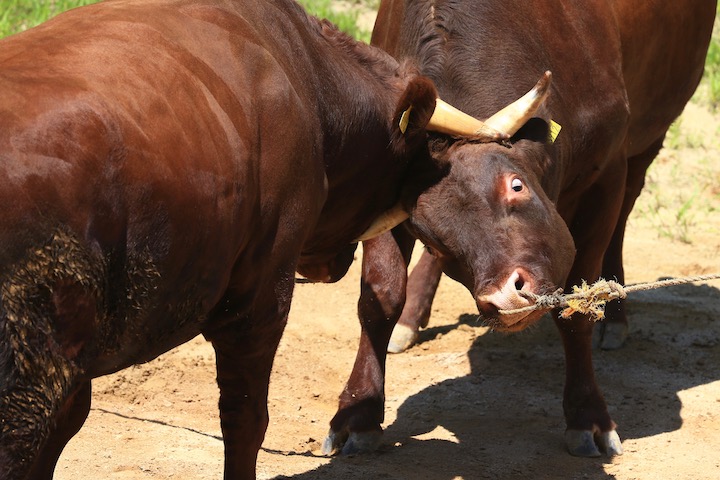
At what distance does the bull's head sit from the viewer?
416 cm

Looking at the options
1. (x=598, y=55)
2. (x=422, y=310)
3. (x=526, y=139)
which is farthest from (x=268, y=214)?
(x=422, y=310)

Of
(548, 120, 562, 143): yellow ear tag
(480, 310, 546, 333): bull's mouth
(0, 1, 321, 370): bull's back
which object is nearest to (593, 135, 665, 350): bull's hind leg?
(548, 120, 562, 143): yellow ear tag

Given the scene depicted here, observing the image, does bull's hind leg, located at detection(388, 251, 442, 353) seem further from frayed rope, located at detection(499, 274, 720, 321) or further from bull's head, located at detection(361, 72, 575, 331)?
frayed rope, located at detection(499, 274, 720, 321)

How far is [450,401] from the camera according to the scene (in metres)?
5.67

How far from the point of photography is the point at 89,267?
2832 mm

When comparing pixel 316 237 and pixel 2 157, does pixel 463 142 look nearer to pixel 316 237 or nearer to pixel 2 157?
pixel 316 237

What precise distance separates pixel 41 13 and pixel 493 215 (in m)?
5.59

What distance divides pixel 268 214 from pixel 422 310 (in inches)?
122

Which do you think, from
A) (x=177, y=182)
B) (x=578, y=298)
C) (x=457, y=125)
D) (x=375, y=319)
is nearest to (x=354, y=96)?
(x=457, y=125)

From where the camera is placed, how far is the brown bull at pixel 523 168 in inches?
166

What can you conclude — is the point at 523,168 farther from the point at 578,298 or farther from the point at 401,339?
the point at 401,339

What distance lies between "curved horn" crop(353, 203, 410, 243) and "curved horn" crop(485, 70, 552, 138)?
1.50 feet

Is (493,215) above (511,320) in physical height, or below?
above

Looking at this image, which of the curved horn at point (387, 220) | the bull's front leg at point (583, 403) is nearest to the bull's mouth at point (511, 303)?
the curved horn at point (387, 220)
